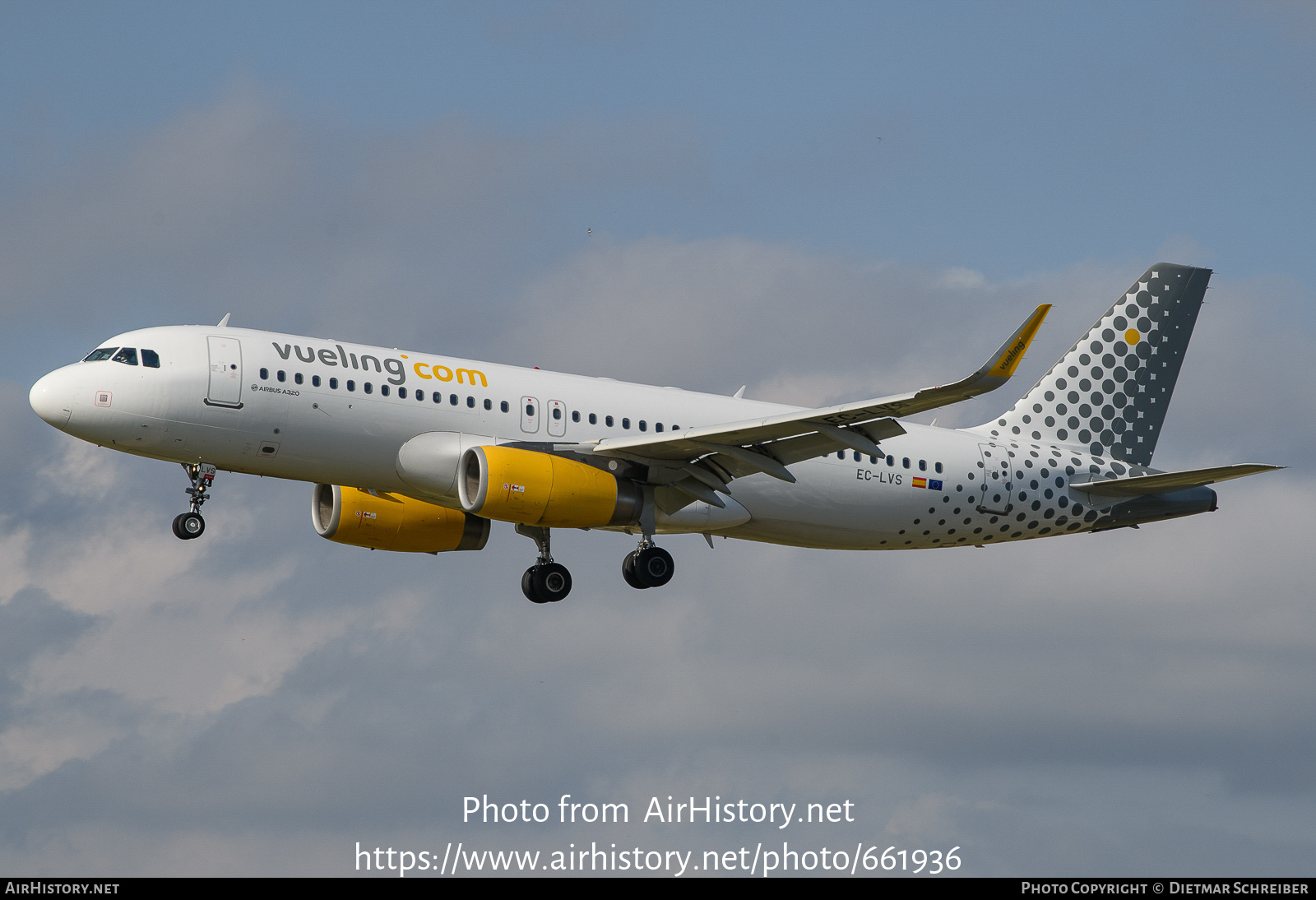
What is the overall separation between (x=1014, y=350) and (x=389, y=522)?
719 inches

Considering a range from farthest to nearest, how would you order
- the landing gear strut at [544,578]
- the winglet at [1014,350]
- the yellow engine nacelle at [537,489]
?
the landing gear strut at [544,578], the yellow engine nacelle at [537,489], the winglet at [1014,350]

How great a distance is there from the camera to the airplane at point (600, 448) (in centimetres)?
3653

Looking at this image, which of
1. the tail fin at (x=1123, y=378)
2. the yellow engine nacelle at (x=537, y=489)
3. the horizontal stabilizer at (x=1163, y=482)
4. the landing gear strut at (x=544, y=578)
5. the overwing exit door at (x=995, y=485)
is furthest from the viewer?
the tail fin at (x=1123, y=378)

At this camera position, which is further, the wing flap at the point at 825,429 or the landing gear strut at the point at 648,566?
the landing gear strut at the point at 648,566

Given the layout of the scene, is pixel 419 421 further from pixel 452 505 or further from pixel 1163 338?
pixel 1163 338

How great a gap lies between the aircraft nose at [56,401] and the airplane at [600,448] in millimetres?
47

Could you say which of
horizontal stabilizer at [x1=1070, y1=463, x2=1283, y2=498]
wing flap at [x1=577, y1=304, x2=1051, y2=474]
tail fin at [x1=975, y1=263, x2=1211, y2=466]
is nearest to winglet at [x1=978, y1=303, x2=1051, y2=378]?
wing flap at [x1=577, y1=304, x2=1051, y2=474]

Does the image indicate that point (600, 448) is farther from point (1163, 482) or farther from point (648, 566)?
point (1163, 482)

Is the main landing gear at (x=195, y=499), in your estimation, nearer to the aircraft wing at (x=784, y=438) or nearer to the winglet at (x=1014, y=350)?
the aircraft wing at (x=784, y=438)

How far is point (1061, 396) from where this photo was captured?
157 feet

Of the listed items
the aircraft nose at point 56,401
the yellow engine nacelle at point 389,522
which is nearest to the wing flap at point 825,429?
the yellow engine nacelle at point 389,522

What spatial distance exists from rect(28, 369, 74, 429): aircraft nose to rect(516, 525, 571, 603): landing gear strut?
37.8 feet

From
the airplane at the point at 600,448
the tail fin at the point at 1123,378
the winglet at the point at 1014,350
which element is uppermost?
the tail fin at the point at 1123,378

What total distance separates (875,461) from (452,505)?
1116 cm
